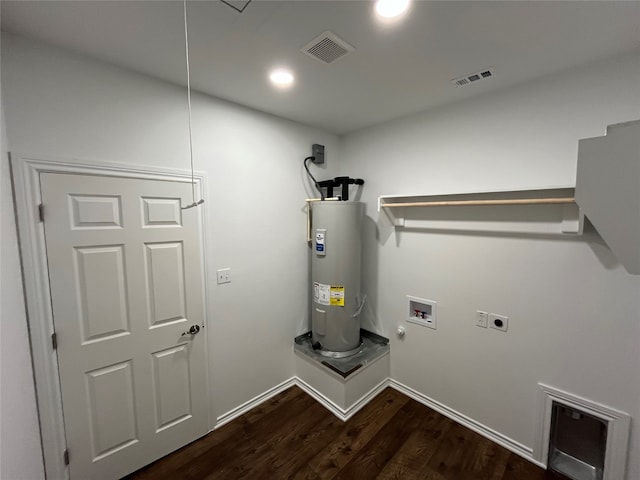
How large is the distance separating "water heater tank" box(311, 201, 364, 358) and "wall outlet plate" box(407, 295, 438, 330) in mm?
473

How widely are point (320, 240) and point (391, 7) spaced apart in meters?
1.62

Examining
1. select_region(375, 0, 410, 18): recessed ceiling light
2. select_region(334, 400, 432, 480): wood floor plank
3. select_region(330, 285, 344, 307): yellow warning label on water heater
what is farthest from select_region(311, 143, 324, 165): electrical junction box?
select_region(334, 400, 432, 480): wood floor plank

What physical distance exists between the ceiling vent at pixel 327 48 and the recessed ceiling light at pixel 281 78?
0.25 m

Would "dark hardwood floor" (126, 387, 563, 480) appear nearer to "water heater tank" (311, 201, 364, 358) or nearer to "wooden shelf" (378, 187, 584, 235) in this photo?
"water heater tank" (311, 201, 364, 358)

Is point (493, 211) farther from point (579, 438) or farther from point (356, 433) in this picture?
point (356, 433)

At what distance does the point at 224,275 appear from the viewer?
6.79 ft

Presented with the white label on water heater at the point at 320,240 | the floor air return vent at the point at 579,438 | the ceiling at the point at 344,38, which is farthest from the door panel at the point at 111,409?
the floor air return vent at the point at 579,438

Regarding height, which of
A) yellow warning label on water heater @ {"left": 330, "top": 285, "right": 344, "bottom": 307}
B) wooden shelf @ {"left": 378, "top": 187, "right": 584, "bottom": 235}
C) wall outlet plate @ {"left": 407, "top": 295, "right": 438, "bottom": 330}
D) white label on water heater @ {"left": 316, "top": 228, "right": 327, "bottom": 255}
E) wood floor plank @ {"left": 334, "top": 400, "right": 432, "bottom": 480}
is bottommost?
wood floor plank @ {"left": 334, "top": 400, "right": 432, "bottom": 480}

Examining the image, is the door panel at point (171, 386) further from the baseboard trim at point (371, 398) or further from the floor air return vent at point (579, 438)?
the floor air return vent at point (579, 438)

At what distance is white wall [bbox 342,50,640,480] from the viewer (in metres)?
1.48

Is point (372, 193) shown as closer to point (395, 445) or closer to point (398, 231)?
point (398, 231)

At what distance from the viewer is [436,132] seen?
7.04 feet

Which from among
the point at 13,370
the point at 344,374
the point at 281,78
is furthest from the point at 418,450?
the point at 281,78

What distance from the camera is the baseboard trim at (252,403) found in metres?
2.12
